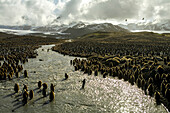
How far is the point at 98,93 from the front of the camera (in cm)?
1598

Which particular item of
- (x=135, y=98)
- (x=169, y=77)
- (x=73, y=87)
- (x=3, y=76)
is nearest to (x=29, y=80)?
(x=3, y=76)

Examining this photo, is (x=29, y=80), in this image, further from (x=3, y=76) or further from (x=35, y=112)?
(x=35, y=112)

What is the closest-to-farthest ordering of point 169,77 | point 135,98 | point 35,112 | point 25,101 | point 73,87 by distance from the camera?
point 35,112 → point 25,101 → point 135,98 → point 73,87 → point 169,77

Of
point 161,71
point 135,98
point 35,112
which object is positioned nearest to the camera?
point 35,112

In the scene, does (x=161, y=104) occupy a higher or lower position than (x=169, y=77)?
lower

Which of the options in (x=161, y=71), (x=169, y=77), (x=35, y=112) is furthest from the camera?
(x=161, y=71)

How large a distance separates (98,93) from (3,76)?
40.0ft

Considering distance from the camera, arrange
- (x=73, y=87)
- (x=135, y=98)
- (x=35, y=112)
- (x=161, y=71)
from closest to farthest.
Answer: (x=35, y=112) → (x=135, y=98) → (x=73, y=87) → (x=161, y=71)

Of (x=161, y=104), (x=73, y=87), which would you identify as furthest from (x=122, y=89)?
(x=73, y=87)

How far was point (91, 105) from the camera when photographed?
13.5m

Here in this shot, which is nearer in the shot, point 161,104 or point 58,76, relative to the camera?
point 161,104

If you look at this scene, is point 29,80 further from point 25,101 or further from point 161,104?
point 161,104

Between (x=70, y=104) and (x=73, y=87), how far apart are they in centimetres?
392

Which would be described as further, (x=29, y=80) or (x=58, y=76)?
(x=58, y=76)
